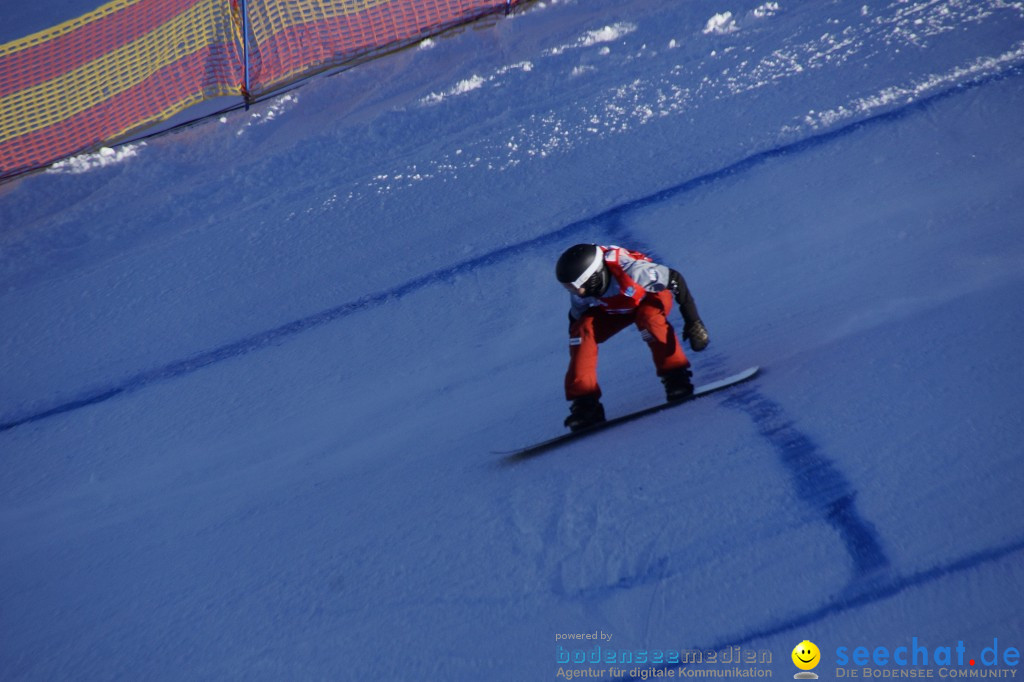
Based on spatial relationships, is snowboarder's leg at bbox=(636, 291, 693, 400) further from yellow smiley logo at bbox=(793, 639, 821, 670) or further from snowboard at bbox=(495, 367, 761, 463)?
yellow smiley logo at bbox=(793, 639, 821, 670)

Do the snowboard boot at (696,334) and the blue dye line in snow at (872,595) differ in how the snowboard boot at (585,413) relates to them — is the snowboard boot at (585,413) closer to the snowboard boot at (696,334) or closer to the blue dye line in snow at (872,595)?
the snowboard boot at (696,334)

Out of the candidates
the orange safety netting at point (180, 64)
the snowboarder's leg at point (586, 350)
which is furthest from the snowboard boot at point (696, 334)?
the orange safety netting at point (180, 64)

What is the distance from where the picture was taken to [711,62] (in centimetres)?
525

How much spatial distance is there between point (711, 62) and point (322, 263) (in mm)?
2893

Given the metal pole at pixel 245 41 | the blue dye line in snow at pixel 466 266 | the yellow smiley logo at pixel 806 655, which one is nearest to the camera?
the yellow smiley logo at pixel 806 655

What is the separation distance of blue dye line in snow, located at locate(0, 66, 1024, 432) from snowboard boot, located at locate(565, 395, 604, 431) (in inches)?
56.9

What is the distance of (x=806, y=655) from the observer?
9.63ft

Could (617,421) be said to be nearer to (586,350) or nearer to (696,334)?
(586,350)

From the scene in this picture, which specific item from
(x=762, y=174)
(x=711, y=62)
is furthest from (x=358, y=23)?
(x=762, y=174)

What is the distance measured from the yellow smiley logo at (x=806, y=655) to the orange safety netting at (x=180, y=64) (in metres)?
4.76

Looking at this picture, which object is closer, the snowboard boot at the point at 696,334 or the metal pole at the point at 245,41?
the snowboard boot at the point at 696,334

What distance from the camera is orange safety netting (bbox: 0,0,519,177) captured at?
5.62 meters

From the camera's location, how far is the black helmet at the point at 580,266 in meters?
3.02
